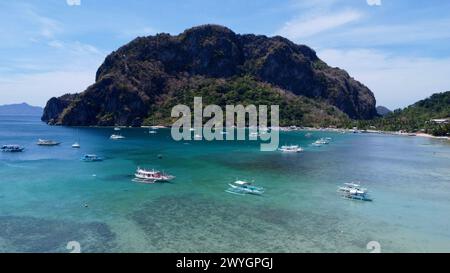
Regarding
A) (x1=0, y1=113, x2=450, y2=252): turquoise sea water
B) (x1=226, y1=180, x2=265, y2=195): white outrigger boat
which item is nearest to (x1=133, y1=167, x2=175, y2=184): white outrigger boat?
(x1=0, y1=113, x2=450, y2=252): turquoise sea water

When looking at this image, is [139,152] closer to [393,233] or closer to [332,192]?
[332,192]

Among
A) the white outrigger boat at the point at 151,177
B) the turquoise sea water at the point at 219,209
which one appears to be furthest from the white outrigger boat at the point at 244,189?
the white outrigger boat at the point at 151,177

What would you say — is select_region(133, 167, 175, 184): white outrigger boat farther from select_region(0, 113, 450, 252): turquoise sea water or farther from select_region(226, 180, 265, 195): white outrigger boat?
select_region(226, 180, 265, 195): white outrigger boat

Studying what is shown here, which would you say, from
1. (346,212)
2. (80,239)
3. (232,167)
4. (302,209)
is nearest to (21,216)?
(80,239)

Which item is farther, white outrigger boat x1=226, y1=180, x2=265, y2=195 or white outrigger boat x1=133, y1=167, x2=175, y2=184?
white outrigger boat x1=133, y1=167, x2=175, y2=184

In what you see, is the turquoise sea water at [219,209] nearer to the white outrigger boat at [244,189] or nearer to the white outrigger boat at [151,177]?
the white outrigger boat at [244,189]

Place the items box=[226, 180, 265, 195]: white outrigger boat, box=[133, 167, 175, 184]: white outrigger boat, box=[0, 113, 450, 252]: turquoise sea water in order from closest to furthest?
box=[0, 113, 450, 252]: turquoise sea water < box=[226, 180, 265, 195]: white outrigger boat < box=[133, 167, 175, 184]: white outrigger boat

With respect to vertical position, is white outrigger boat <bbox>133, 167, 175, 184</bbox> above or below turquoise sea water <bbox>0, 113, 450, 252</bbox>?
above

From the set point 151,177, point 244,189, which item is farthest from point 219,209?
point 151,177
